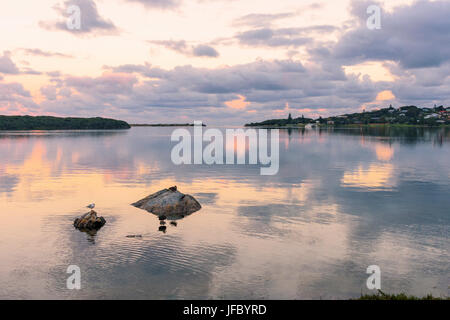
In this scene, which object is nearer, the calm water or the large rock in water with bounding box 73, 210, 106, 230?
the calm water

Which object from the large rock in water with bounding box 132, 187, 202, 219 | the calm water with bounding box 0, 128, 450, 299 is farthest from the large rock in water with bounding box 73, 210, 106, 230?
the large rock in water with bounding box 132, 187, 202, 219

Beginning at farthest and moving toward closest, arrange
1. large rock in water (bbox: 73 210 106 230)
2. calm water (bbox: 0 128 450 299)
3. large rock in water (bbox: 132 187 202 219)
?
large rock in water (bbox: 132 187 202 219) → large rock in water (bbox: 73 210 106 230) → calm water (bbox: 0 128 450 299)

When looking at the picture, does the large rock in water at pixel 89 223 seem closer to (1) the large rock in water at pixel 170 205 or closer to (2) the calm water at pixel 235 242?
(2) the calm water at pixel 235 242

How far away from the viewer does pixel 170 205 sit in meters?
35.6

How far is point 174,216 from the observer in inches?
1352

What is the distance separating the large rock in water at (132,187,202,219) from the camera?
35094 millimetres

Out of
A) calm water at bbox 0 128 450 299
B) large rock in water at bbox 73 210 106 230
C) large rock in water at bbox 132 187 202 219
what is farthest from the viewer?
large rock in water at bbox 132 187 202 219

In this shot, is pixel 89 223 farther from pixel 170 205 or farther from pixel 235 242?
pixel 235 242

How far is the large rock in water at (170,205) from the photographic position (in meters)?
35.1

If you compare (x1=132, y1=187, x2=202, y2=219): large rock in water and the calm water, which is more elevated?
(x1=132, y1=187, x2=202, y2=219): large rock in water

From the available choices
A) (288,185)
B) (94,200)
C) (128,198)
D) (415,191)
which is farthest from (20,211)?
(415,191)

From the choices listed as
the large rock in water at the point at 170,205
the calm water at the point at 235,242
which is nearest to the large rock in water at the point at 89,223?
the calm water at the point at 235,242

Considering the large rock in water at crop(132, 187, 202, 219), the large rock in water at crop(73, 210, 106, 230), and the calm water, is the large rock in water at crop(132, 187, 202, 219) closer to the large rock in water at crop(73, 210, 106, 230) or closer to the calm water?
the calm water
